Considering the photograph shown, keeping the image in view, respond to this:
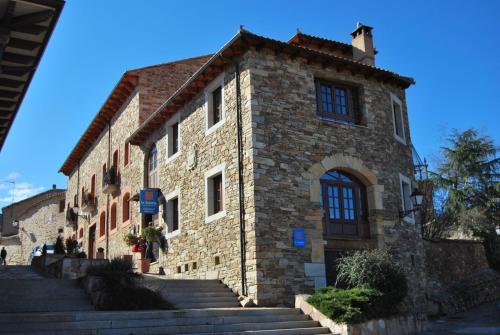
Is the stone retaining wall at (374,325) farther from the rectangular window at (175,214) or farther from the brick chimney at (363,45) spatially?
the brick chimney at (363,45)

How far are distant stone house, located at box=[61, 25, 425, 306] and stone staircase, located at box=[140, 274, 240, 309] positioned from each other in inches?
13.3

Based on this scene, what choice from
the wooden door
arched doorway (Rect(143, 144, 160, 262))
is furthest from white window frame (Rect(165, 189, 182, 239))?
the wooden door

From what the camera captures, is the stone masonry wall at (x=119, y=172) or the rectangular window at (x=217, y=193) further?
the stone masonry wall at (x=119, y=172)

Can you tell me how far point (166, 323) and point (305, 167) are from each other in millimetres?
5517

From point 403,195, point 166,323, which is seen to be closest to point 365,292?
point 166,323

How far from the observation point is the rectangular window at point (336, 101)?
14523mm

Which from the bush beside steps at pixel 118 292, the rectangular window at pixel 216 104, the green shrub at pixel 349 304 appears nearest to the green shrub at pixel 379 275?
the green shrub at pixel 349 304

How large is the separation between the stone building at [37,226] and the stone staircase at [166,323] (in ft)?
102

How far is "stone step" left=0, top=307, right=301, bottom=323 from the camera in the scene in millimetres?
8734

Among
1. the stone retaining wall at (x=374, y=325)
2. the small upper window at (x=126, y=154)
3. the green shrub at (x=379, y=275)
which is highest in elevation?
the small upper window at (x=126, y=154)

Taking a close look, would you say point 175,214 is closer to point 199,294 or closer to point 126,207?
point 199,294

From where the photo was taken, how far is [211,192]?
→ 1459cm

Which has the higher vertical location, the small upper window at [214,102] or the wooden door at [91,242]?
the small upper window at [214,102]

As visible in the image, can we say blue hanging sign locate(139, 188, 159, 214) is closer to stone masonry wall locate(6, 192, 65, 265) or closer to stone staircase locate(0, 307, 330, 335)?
stone staircase locate(0, 307, 330, 335)
